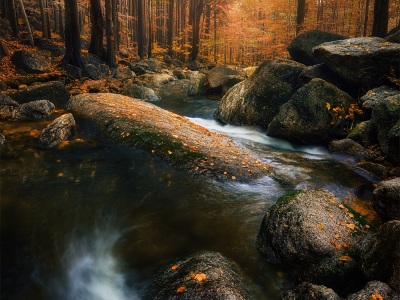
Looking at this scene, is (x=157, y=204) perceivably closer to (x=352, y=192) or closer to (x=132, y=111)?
(x=352, y=192)

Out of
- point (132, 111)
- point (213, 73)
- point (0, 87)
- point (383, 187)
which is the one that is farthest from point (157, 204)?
point (213, 73)

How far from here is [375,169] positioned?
270 inches

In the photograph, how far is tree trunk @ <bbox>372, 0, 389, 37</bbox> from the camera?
1220cm

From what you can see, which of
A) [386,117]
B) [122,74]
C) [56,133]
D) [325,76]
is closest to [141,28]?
[122,74]

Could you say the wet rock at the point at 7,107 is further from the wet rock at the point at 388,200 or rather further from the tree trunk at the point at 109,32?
the tree trunk at the point at 109,32

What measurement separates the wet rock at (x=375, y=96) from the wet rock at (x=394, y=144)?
217cm

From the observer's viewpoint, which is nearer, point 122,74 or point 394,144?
point 394,144

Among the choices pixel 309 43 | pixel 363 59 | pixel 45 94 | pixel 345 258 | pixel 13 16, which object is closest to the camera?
pixel 345 258

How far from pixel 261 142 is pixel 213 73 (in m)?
8.43

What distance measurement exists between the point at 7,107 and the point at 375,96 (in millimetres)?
11522

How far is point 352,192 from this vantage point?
6.11 meters

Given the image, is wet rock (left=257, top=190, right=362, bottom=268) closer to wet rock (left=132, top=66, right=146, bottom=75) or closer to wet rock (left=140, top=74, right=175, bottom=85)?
wet rock (left=140, top=74, right=175, bottom=85)

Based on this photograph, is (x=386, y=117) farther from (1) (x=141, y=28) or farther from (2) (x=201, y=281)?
(1) (x=141, y=28)

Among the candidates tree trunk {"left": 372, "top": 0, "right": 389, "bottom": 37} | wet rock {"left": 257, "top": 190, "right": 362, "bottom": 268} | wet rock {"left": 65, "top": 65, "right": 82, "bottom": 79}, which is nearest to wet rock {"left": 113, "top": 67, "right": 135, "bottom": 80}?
wet rock {"left": 65, "top": 65, "right": 82, "bottom": 79}
